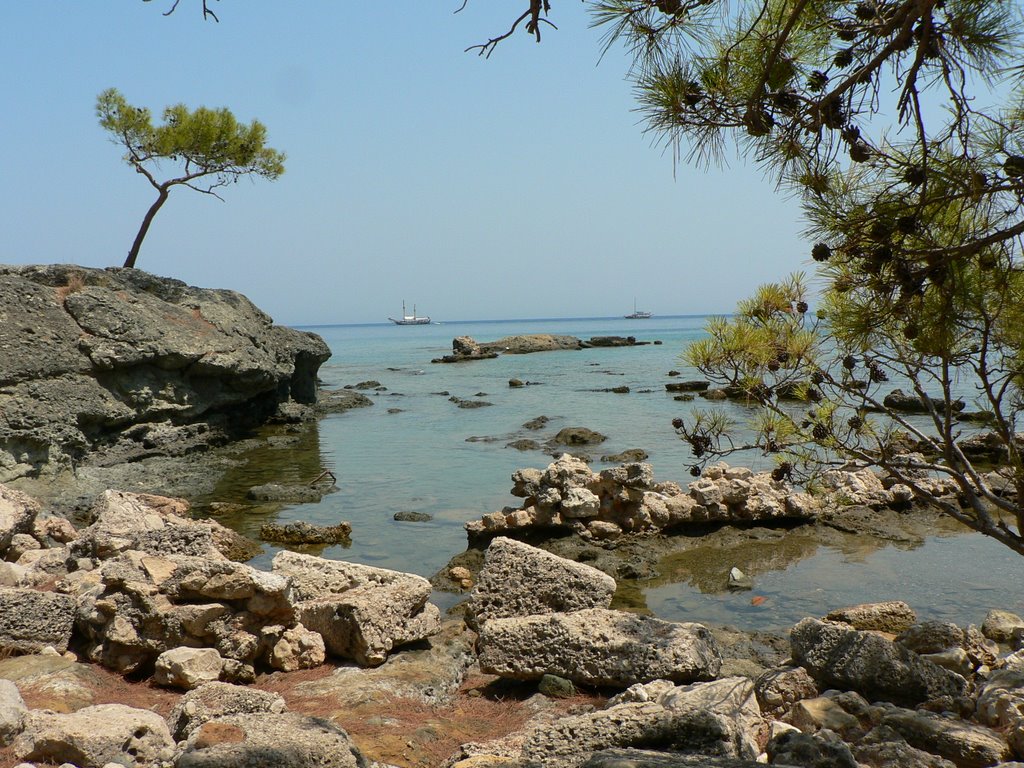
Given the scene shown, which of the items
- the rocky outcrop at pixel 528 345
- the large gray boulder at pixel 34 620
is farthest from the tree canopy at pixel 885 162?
the rocky outcrop at pixel 528 345

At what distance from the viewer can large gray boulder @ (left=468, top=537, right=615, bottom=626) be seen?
707cm

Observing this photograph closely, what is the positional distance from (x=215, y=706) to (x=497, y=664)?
6.69 ft

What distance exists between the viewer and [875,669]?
18.7ft

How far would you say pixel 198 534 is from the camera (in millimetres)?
7922

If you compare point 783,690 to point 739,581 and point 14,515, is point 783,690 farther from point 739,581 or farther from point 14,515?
point 14,515

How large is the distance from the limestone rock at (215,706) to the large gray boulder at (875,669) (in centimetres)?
362

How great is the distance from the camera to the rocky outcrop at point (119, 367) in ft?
44.7

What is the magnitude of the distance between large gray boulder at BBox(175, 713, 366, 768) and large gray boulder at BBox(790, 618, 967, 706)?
11.3 feet

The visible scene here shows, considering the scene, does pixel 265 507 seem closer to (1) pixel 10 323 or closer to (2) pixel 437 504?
(2) pixel 437 504

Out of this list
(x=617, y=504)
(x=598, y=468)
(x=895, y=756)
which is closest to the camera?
(x=895, y=756)

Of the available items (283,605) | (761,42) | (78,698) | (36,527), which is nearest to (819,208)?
(761,42)

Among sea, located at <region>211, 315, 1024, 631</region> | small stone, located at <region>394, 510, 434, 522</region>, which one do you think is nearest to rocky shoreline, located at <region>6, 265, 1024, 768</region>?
sea, located at <region>211, 315, 1024, 631</region>

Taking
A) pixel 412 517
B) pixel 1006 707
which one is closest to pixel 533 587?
pixel 1006 707

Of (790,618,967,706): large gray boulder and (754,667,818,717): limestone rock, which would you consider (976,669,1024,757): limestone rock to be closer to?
(790,618,967,706): large gray boulder
